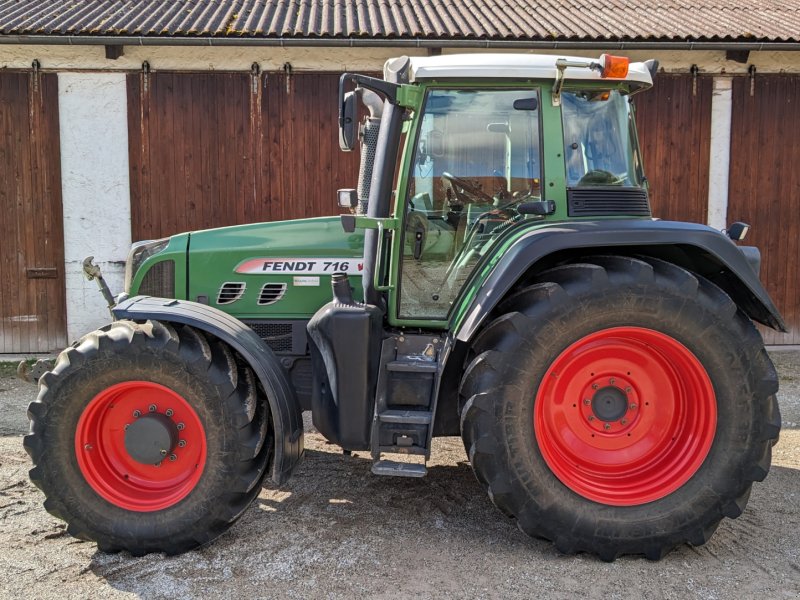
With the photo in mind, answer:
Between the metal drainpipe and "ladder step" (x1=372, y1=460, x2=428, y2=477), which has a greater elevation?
the metal drainpipe

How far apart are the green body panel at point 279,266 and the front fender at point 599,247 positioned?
91 cm

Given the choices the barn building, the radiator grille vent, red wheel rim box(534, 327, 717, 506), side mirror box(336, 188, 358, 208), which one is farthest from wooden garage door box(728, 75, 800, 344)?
the radiator grille vent

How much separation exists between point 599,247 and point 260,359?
5.30 ft

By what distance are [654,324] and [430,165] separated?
1250 millimetres

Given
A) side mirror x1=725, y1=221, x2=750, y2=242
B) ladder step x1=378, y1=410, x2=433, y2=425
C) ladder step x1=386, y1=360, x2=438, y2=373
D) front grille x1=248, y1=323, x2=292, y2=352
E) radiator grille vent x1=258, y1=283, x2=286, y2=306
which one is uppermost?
side mirror x1=725, y1=221, x2=750, y2=242

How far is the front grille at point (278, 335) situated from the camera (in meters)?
4.03

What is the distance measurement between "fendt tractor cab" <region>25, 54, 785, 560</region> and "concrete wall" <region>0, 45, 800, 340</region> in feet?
15.1

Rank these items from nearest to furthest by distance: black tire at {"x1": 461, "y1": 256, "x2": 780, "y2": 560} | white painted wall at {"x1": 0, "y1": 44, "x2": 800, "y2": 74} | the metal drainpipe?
1. black tire at {"x1": 461, "y1": 256, "x2": 780, "y2": 560}
2. the metal drainpipe
3. white painted wall at {"x1": 0, "y1": 44, "x2": 800, "y2": 74}

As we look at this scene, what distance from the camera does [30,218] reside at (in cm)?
797

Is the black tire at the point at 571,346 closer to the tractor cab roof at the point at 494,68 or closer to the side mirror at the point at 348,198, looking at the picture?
the tractor cab roof at the point at 494,68

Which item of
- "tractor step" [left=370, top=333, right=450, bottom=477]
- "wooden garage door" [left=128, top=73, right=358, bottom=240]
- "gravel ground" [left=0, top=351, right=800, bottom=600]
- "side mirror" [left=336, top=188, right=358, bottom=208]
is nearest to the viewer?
"gravel ground" [left=0, top=351, right=800, bottom=600]

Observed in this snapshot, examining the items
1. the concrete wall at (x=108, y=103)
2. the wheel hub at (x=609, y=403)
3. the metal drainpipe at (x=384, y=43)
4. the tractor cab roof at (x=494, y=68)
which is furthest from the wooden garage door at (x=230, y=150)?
the wheel hub at (x=609, y=403)

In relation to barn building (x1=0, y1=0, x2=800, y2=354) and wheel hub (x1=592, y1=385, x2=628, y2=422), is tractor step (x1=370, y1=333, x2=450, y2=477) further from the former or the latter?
barn building (x1=0, y1=0, x2=800, y2=354)

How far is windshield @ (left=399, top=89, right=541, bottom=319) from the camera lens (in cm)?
349
